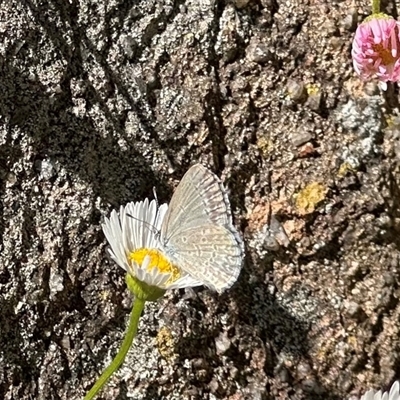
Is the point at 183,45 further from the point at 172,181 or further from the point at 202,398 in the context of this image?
the point at 202,398

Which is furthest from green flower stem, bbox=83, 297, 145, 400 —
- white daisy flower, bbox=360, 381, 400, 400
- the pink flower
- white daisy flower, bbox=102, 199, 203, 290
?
the pink flower

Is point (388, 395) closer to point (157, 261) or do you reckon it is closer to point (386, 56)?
point (157, 261)

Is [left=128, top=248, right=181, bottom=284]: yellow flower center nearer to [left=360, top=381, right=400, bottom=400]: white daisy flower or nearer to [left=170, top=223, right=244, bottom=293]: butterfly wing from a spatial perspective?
[left=170, top=223, right=244, bottom=293]: butterfly wing

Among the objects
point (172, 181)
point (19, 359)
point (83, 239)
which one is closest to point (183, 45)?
point (172, 181)

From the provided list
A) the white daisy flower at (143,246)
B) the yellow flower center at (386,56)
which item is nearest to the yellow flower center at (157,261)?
the white daisy flower at (143,246)

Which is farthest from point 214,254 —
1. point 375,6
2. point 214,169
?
point 375,6
